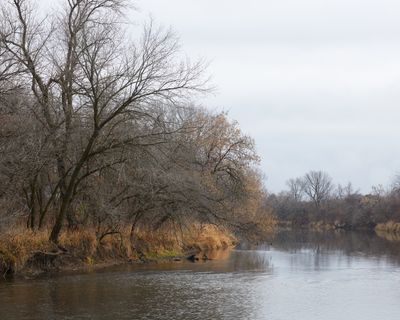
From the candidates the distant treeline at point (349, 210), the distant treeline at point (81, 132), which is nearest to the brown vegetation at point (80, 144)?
the distant treeline at point (81, 132)

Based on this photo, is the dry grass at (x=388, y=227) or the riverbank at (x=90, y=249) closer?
the riverbank at (x=90, y=249)

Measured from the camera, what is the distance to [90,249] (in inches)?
1158

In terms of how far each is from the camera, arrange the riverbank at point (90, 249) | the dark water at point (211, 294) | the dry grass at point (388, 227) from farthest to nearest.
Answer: the dry grass at point (388, 227), the riverbank at point (90, 249), the dark water at point (211, 294)

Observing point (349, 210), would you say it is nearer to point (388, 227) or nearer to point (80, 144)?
point (388, 227)

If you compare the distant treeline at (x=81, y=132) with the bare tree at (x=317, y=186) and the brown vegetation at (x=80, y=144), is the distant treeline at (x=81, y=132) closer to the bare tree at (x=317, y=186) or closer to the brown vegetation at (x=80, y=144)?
the brown vegetation at (x=80, y=144)

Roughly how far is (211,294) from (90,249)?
36.4 ft

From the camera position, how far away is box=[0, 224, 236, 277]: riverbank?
23.5 m

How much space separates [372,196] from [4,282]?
113 meters

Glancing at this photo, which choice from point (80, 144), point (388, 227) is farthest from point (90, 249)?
point (388, 227)

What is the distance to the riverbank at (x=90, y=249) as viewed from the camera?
23.5 m

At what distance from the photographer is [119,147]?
2630 centimetres

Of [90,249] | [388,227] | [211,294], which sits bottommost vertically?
[211,294]

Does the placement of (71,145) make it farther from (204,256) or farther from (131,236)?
(204,256)

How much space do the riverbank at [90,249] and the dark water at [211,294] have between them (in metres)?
1.68
